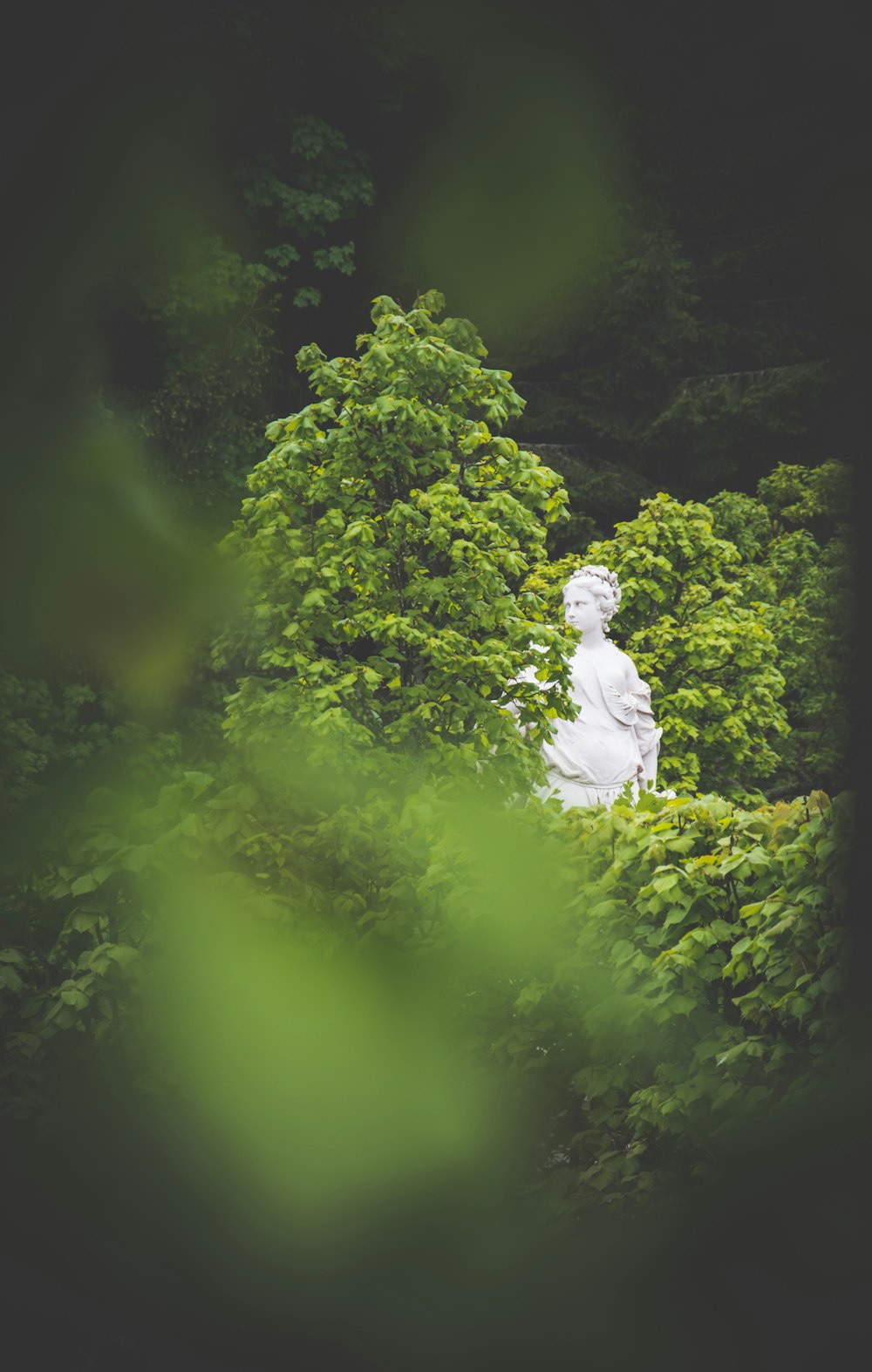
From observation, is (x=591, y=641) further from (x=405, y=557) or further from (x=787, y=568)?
(x=787, y=568)

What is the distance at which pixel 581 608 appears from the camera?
6.69m

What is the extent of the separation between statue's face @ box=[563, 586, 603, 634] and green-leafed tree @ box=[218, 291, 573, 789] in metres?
1.42

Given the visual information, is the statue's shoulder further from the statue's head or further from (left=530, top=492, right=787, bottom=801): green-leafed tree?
(left=530, top=492, right=787, bottom=801): green-leafed tree

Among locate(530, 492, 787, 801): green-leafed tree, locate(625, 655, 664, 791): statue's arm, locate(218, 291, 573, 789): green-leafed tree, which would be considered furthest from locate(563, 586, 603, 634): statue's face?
locate(530, 492, 787, 801): green-leafed tree

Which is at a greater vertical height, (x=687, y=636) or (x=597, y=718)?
(x=687, y=636)

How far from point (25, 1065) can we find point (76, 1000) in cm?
15

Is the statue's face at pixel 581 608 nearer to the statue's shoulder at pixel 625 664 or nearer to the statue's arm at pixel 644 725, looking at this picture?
the statue's shoulder at pixel 625 664

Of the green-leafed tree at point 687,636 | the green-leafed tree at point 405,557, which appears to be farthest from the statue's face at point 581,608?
the green-leafed tree at point 687,636

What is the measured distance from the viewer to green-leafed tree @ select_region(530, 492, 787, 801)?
9523 millimetres

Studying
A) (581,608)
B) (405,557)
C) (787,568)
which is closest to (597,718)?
(581,608)

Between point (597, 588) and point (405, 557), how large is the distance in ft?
6.17

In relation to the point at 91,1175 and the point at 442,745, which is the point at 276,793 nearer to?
the point at 91,1175

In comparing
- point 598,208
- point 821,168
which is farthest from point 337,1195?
point 598,208

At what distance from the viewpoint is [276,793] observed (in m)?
2.70
